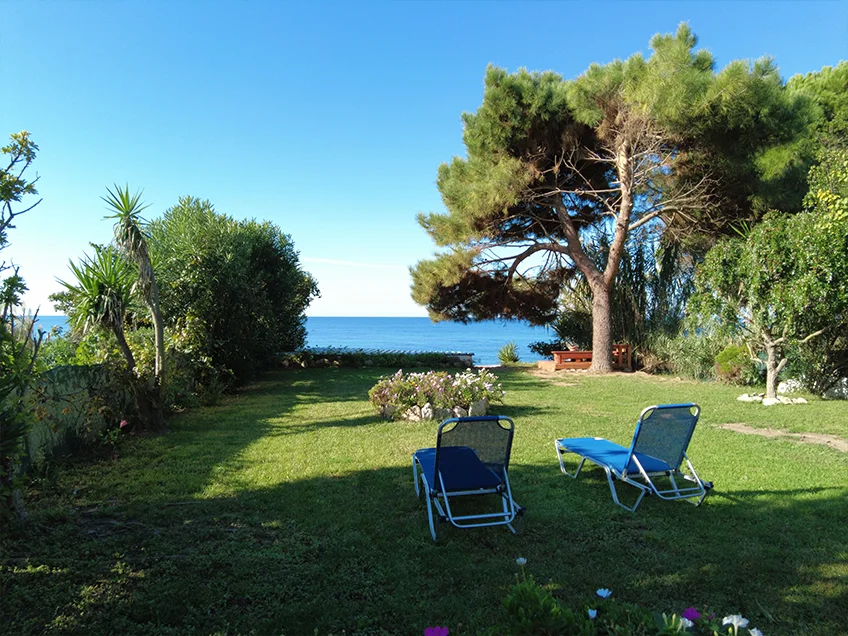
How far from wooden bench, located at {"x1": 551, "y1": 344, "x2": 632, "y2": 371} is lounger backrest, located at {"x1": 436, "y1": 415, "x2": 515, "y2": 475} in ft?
41.1

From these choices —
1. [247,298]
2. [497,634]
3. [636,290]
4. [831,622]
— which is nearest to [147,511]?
[497,634]

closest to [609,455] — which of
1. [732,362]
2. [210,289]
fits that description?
[210,289]

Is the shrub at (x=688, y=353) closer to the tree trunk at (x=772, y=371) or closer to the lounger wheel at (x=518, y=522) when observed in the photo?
the tree trunk at (x=772, y=371)

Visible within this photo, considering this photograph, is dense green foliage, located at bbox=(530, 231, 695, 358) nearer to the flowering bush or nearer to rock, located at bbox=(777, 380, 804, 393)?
rock, located at bbox=(777, 380, 804, 393)

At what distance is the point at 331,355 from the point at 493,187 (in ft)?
26.6

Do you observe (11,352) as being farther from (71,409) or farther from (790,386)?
(790,386)

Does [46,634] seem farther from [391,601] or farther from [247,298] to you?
[247,298]

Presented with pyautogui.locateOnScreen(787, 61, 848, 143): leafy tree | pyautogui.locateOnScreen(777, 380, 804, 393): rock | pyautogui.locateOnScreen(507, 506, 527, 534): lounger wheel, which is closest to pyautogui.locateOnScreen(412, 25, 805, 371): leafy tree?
pyautogui.locateOnScreen(787, 61, 848, 143): leafy tree

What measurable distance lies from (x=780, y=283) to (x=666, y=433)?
681 cm

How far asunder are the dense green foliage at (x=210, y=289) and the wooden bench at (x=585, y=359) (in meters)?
8.77

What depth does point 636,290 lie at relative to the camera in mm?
17094

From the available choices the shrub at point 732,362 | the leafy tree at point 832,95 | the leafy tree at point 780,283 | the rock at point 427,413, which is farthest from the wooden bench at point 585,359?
the rock at point 427,413

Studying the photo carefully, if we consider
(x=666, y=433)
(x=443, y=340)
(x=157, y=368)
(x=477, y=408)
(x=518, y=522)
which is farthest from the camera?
(x=443, y=340)

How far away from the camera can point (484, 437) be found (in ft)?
12.8
